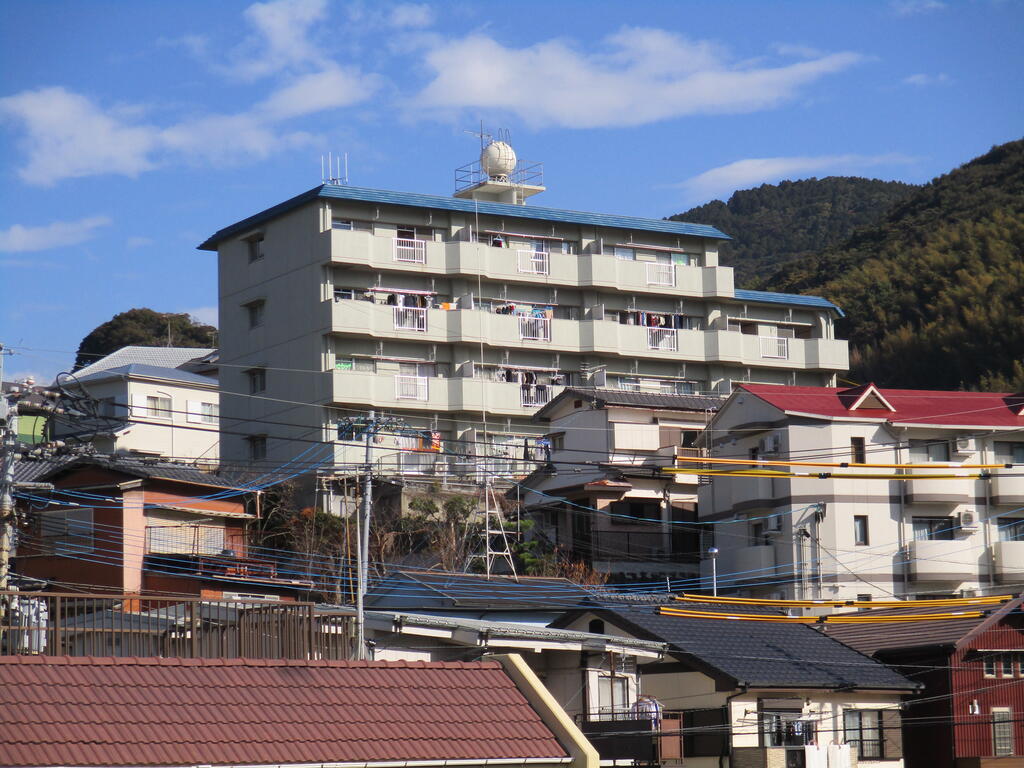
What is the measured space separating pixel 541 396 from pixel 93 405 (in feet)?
103

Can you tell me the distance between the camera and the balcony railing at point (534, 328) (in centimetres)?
5769

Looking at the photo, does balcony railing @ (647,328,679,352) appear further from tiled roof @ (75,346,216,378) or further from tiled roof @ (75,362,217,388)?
tiled roof @ (75,346,216,378)

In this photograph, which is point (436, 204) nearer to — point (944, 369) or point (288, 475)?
point (288, 475)

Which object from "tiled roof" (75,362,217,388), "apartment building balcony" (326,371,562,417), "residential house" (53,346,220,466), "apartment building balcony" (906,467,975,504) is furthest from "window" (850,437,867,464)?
"tiled roof" (75,362,217,388)

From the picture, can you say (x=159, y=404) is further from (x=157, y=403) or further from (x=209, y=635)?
(x=209, y=635)

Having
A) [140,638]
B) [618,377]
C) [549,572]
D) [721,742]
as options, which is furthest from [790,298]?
[140,638]

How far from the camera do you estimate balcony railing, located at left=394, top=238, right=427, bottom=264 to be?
55.8m

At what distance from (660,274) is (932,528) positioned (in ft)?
57.6

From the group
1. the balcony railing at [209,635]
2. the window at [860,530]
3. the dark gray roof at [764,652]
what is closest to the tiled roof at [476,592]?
the dark gray roof at [764,652]

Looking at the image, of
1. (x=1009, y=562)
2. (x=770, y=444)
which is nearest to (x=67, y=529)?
(x=770, y=444)

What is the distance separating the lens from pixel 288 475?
168 feet

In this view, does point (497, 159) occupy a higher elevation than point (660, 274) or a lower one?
higher

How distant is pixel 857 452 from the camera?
48781 millimetres

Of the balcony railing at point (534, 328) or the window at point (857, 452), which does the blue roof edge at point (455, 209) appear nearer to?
the balcony railing at point (534, 328)
